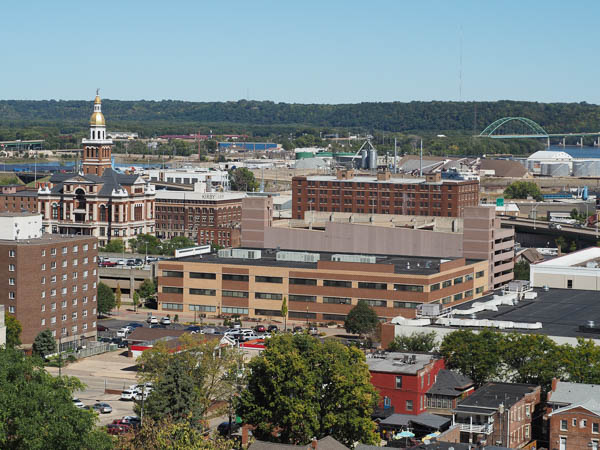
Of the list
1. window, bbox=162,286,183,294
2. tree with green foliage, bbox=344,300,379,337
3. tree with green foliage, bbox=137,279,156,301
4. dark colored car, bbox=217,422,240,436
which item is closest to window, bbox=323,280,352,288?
tree with green foliage, bbox=344,300,379,337

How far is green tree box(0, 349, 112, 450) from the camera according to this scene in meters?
52.6

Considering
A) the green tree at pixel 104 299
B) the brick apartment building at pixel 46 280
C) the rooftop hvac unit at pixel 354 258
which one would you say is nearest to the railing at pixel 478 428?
the brick apartment building at pixel 46 280

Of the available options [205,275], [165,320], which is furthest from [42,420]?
[205,275]

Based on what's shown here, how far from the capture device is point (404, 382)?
69500mm

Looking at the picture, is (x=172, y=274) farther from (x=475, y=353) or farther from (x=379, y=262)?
(x=475, y=353)

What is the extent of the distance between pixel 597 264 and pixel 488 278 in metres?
10.4

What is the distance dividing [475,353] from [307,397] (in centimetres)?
1438

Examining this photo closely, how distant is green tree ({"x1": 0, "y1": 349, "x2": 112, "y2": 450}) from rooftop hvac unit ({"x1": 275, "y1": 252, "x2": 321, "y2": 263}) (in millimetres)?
61868

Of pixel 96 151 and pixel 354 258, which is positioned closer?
pixel 354 258

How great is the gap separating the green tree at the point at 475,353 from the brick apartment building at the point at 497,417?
16.8 feet

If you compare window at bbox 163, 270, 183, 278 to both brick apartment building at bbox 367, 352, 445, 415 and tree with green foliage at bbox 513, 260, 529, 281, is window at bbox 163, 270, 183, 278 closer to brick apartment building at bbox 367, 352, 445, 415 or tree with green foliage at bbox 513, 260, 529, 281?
tree with green foliage at bbox 513, 260, 529, 281

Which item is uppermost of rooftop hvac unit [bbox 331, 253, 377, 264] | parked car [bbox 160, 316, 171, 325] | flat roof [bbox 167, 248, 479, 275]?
rooftop hvac unit [bbox 331, 253, 377, 264]

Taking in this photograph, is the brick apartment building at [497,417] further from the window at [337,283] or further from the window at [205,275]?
the window at [205,275]

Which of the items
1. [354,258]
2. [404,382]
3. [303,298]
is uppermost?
[354,258]
